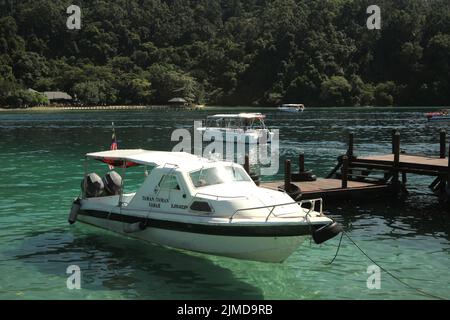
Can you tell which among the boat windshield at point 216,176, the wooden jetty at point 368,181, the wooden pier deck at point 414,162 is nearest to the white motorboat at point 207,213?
the boat windshield at point 216,176

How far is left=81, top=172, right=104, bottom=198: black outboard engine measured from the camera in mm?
23062

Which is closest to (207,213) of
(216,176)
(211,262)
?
(216,176)

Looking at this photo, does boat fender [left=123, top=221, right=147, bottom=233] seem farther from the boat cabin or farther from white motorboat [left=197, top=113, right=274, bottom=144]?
white motorboat [left=197, top=113, right=274, bottom=144]

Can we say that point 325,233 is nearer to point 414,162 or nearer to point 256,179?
point 256,179

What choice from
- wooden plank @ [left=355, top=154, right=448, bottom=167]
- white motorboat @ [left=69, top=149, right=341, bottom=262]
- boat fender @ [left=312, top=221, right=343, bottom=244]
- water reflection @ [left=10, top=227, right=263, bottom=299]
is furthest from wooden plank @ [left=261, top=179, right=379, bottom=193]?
boat fender @ [left=312, top=221, right=343, bottom=244]

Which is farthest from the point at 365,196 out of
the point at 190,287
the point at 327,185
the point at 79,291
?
the point at 79,291

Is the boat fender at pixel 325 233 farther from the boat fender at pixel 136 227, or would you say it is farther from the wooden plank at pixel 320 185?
the wooden plank at pixel 320 185

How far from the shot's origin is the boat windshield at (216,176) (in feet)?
63.0

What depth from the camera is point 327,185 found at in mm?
29078

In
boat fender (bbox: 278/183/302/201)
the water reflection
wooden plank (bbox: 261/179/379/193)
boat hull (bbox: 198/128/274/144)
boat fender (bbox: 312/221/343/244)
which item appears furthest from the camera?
boat hull (bbox: 198/128/274/144)

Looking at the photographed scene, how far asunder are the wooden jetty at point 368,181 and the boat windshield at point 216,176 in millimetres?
6641

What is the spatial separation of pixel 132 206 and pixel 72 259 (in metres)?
2.75

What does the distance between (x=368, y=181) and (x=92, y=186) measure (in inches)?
609

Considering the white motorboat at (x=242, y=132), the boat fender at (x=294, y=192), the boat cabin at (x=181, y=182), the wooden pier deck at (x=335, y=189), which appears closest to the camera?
the boat cabin at (x=181, y=182)
